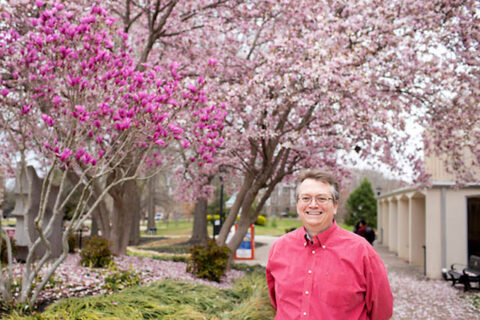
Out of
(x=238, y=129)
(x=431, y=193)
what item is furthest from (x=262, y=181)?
(x=431, y=193)

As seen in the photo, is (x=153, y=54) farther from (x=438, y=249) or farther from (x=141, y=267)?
(x=438, y=249)

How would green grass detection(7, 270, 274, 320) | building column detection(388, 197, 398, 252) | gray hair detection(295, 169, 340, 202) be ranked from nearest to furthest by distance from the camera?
1. gray hair detection(295, 169, 340, 202)
2. green grass detection(7, 270, 274, 320)
3. building column detection(388, 197, 398, 252)

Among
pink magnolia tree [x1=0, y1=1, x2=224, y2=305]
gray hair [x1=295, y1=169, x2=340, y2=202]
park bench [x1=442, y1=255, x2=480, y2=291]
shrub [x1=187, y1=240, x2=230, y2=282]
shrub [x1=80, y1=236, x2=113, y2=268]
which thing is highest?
pink magnolia tree [x1=0, y1=1, x2=224, y2=305]

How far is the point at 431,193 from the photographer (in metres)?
13.8

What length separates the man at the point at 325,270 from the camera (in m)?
2.35

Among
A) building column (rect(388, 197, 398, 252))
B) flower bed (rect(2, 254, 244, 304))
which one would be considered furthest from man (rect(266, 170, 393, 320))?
building column (rect(388, 197, 398, 252))

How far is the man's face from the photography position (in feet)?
8.25

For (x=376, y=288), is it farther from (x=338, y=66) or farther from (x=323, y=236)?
(x=338, y=66)

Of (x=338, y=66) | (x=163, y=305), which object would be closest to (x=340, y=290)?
(x=163, y=305)

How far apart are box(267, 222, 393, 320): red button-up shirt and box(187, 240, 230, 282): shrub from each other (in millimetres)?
7552

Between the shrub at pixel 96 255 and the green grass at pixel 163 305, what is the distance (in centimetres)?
261

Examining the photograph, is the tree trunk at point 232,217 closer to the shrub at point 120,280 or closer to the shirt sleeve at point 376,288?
the shrub at point 120,280

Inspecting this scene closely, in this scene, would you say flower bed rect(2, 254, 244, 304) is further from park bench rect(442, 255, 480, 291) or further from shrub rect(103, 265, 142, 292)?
park bench rect(442, 255, 480, 291)

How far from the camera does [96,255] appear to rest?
8.67m
